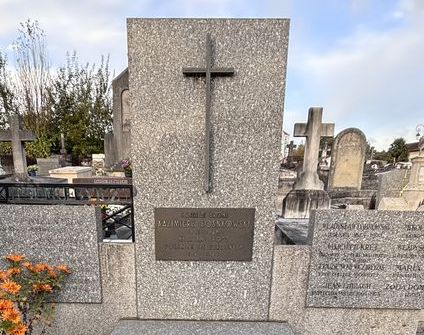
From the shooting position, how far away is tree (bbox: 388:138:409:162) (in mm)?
32969

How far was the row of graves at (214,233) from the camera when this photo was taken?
A: 6.42ft

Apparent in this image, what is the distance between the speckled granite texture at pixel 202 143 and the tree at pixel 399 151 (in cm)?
3974

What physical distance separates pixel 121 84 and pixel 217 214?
36.6 feet

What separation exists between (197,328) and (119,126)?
35.4ft

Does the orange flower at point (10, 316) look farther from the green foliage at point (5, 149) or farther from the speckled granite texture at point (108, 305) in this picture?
the green foliage at point (5, 149)

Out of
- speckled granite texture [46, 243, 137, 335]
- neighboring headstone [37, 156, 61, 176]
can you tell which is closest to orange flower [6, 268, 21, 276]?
speckled granite texture [46, 243, 137, 335]

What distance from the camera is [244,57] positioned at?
6.40 feet

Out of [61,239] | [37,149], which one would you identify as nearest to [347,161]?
[61,239]

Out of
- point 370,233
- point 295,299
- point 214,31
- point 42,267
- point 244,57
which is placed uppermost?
point 214,31

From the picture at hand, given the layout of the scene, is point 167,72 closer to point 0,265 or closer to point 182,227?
point 182,227

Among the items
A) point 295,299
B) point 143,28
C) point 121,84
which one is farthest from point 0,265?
point 121,84

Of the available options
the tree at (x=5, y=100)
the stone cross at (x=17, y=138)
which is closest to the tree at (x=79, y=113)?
the tree at (x=5, y=100)

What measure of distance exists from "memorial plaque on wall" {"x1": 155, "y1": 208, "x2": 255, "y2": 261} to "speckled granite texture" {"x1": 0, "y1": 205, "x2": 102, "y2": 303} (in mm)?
651

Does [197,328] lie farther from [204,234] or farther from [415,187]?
[415,187]
